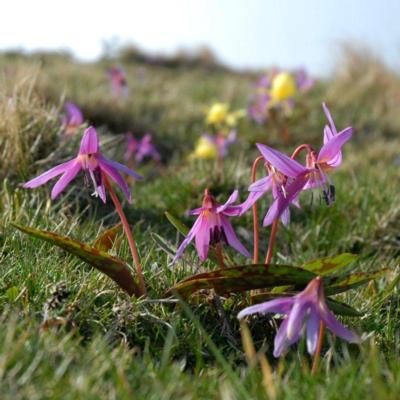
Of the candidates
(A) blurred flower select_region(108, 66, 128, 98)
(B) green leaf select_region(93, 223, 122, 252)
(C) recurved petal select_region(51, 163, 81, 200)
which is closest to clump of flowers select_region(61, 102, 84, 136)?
(B) green leaf select_region(93, 223, 122, 252)

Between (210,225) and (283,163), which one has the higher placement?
(283,163)

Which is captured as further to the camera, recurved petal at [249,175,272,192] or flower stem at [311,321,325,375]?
recurved petal at [249,175,272,192]

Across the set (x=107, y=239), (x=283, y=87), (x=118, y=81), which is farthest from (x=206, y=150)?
(x=107, y=239)

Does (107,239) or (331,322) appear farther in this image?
(107,239)

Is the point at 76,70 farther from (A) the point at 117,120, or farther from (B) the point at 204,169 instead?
(B) the point at 204,169

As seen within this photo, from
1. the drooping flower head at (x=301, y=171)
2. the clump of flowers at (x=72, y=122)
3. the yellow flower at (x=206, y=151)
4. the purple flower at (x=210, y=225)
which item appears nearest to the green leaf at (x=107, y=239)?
the purple flower at (x=210, y=225)

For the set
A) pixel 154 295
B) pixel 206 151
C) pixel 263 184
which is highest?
pixel 263 184

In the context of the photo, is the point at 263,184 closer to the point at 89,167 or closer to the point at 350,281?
the point at 350,281

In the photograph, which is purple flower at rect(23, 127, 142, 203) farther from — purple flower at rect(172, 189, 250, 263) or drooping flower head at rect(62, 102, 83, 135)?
drooping flower head at rect(62, 102, 83, 135)
